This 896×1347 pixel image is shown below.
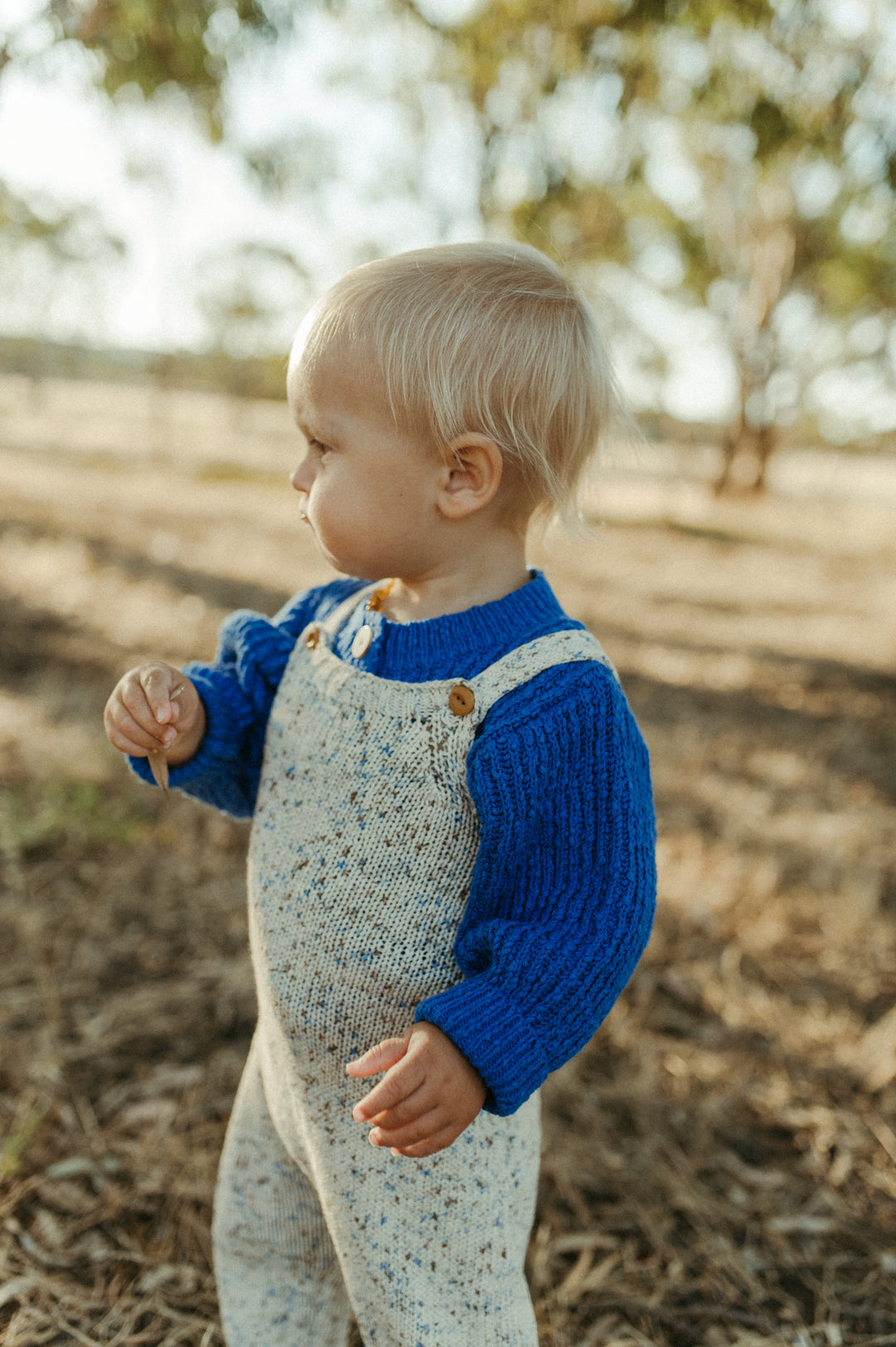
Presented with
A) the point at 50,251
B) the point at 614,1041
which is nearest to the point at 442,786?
the point at 614,1041

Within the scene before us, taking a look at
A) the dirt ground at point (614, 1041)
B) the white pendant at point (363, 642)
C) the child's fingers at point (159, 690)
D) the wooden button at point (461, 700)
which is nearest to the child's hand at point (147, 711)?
the child's fingers at point (159, 690)

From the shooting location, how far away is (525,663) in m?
1.15

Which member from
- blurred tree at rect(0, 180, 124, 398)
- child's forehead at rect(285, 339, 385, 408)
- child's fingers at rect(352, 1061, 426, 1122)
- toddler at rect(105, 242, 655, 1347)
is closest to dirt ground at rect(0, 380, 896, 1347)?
toddler at rect(105, 242, 655, 1347)

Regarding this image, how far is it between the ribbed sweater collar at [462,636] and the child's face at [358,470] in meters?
0.10

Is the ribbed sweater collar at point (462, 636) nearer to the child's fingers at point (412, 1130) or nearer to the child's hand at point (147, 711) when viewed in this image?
the child's hand at point (147, 711)

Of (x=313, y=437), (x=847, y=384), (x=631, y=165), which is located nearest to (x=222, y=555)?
(x=631, y=165)

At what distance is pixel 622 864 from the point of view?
1092 mm

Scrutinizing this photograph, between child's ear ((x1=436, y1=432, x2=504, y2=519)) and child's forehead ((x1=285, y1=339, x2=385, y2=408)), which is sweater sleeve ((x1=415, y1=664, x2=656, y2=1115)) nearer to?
child's ear ((x1=436, y1=432, x2=504, y2=519))

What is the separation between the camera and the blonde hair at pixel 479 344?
1.14 m

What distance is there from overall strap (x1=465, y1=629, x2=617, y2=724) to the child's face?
0.66 feet

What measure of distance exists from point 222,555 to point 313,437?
337 inches

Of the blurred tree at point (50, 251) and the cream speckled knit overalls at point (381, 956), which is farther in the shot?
the blurred tree at point (50, 251)

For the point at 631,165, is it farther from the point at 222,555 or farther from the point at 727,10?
the point at 222,555

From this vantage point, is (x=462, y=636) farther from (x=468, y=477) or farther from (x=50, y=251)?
(x=50, y=251)
